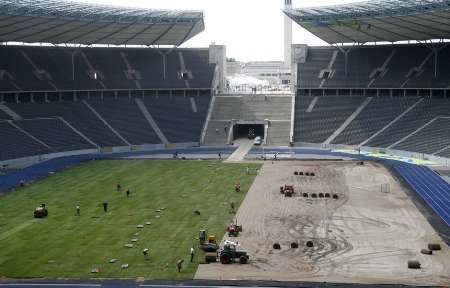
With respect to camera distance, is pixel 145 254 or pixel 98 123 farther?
pixel 98 123

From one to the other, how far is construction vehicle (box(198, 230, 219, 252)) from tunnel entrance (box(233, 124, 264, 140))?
53783mm

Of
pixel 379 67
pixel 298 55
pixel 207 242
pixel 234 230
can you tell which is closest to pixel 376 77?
pixel 379 67

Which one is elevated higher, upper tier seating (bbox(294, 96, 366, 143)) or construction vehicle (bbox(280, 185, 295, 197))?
upper tier seating (bbox(294, 96, 366, 143))

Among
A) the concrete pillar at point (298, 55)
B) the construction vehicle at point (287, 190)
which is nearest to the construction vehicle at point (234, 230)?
the construction vehicle at point (287, 190)

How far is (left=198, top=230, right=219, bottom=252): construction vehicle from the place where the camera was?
111 ft

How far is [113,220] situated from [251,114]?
52.7 meters

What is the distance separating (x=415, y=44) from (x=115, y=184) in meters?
58.1

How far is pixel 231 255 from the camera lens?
32188 mm

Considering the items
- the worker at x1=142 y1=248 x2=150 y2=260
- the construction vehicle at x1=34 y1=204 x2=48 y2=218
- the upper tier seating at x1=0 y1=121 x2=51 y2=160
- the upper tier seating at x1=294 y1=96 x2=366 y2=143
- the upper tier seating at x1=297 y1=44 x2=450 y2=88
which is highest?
the upper tier seating at x1=297 y1=44 x2=450 y2=88

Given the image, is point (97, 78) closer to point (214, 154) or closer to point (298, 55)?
point (214, 154)

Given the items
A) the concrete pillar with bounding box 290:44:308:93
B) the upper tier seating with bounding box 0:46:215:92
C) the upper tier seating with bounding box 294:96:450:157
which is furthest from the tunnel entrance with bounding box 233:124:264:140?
the concrete pillar with bounding box 290:44:308:93

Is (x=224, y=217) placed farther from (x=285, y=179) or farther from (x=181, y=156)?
(x=181, y=156)

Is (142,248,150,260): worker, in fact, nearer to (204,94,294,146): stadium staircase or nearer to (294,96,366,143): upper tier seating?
(204,94,294,146): stadium staircase

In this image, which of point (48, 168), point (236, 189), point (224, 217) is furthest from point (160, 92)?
point (224, 217)
